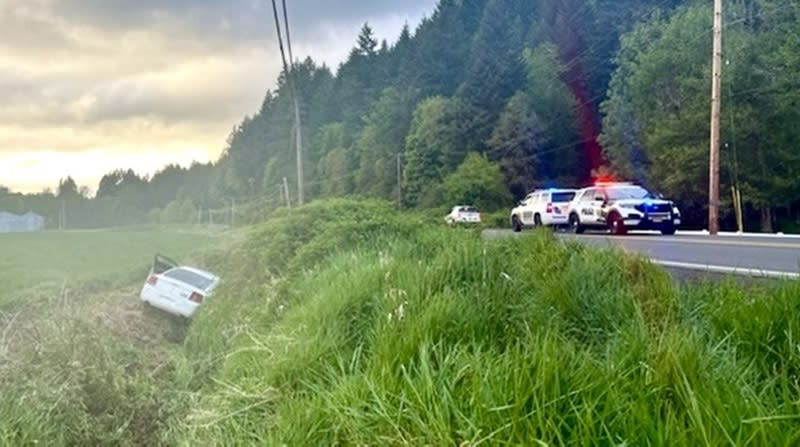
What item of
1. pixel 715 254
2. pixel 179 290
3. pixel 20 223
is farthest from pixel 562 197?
pixel 20 223

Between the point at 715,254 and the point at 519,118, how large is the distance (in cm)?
266

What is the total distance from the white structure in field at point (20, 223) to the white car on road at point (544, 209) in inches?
256

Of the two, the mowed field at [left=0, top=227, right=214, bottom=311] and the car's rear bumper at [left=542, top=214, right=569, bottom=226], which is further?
the mowed field at [left=0, top=227, right=214, bottom=311]

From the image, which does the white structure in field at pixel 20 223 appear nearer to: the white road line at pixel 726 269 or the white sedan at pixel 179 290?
the white sedan at pixel 179 290

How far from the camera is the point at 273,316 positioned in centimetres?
534

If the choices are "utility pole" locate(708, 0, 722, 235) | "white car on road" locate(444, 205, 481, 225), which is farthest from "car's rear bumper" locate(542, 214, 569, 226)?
"utility pole" locate(708, 0, 722, 235)

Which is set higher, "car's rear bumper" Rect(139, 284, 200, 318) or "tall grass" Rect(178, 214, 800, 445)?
"tall grass" Rect(178, 214, 800, 445)

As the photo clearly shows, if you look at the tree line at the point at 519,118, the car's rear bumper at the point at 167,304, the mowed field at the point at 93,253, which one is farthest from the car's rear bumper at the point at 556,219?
the mowed field at the point at 93,253

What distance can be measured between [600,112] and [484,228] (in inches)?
184

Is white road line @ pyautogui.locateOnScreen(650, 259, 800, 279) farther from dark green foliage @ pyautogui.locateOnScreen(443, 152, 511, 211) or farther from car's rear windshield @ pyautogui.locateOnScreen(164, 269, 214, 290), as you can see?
car's rear windshield @ pyautogui.locateOnScreen(164, 269, 214, 290)

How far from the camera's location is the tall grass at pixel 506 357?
6.40ft

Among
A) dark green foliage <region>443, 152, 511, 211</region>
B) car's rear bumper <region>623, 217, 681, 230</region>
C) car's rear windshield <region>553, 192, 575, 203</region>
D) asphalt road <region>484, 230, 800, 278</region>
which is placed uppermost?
dark green foliage <region>443, 152, 511, 211</region>

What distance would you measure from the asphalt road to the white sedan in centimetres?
349

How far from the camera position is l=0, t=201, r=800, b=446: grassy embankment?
1998mm
